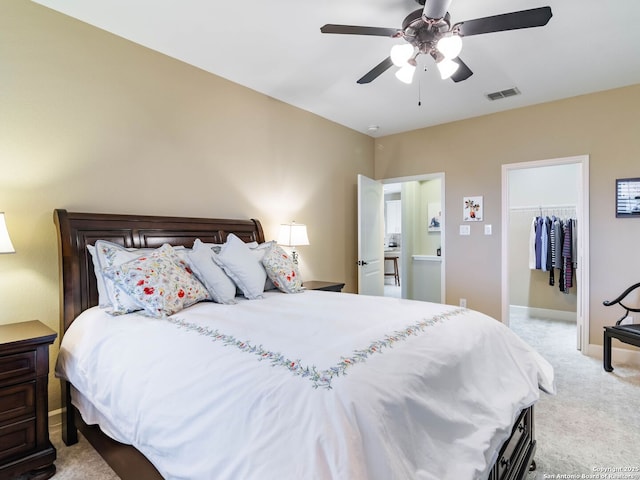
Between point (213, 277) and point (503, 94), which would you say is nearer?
point (213, 277)

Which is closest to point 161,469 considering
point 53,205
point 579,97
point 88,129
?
point 53,205

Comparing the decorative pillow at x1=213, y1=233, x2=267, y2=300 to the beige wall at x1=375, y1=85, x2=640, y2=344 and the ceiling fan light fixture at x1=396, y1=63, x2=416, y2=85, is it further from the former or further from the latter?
the beige wall at x1=375, y1=85, x2=640, y2=344

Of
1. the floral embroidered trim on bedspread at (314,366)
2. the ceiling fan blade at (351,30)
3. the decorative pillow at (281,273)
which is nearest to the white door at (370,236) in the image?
the decorative pillow at (281,273)

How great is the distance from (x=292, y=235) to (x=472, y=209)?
2.35m

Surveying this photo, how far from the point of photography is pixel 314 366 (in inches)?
45.9

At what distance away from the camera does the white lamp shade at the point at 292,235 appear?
362 cm

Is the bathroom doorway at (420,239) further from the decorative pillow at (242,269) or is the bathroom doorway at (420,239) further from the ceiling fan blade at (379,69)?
the decorative pillow at (242,269)

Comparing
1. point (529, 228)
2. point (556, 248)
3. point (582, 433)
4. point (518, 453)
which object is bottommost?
point (582, 433)

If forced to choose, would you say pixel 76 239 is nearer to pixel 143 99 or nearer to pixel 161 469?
pixel 143 99

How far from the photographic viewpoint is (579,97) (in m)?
3.70

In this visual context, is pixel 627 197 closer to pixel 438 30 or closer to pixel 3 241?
pixel 438 30

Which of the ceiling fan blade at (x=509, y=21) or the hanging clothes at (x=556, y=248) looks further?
the hanging clothes at (x=556, y=248)

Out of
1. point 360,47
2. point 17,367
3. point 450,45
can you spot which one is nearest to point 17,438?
point 17,367

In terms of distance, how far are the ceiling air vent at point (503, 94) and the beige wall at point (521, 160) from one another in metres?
0.48
